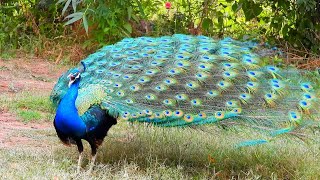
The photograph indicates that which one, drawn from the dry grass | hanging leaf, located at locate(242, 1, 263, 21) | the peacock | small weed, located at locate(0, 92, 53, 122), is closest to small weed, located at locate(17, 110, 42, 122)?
small weed, located at locate(0, 92, 53, 122)

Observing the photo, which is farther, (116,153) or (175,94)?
(116,153)

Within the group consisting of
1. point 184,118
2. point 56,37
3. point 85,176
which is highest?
point 184,118

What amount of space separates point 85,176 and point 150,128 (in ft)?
5.38

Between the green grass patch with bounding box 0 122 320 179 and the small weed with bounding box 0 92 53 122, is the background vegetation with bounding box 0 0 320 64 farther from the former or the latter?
the green grass patch with bounding box 0 122 320 179

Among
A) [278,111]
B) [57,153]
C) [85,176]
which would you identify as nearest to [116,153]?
[57,153]

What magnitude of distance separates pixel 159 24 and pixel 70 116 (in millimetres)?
6393

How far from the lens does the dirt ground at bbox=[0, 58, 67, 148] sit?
6.24 metres

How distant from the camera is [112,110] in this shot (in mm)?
4918

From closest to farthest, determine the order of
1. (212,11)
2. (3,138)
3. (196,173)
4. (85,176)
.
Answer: (85,176), (196,173), (3,138), (212,11)

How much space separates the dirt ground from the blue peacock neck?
1146mm

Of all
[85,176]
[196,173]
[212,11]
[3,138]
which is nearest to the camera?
[85,176]

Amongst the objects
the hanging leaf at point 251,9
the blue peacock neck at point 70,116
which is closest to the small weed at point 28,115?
the blue peacock neck at point 70,116

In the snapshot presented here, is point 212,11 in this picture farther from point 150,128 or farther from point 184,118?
point 184,118

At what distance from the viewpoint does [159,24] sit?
438 inches
